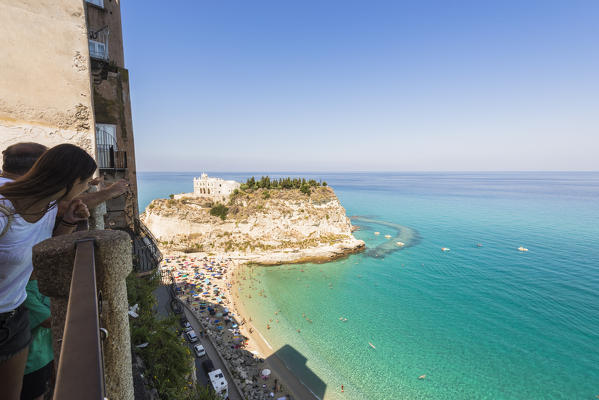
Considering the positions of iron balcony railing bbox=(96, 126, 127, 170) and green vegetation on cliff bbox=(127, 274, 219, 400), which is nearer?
green vegetation on cliff bbox=(127, 274, 219, 400)

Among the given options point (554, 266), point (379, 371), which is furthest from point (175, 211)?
point (554, 266)

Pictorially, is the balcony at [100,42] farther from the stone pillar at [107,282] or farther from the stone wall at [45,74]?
the stone pillar at [107,282]

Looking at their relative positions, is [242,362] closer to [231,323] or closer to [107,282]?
[231,323]

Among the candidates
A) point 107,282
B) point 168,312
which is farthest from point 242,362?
point 107,282

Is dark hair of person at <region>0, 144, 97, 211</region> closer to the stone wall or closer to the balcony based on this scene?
the stone wall

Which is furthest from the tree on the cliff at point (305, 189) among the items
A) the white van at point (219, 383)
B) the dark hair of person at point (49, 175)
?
the dark hair of person at point (49, 175)

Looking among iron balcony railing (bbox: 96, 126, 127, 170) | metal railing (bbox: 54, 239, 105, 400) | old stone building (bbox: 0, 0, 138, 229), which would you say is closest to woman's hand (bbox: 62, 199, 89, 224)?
metal railing (bbox: 54, 239, 105, 400)
